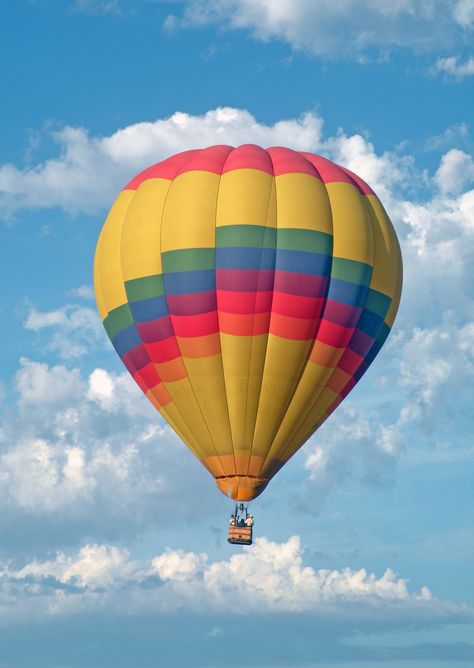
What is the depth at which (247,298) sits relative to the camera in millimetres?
52000

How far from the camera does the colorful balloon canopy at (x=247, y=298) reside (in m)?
52.2

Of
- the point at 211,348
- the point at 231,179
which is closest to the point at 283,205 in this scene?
the point at 231,179

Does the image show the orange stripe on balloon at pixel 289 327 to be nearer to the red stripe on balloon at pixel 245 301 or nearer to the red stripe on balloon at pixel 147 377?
the red stripe on balloon at pixel 245 301

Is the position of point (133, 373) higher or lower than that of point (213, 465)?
higher

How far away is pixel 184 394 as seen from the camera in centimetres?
5316

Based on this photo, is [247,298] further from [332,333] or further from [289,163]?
[289,163]

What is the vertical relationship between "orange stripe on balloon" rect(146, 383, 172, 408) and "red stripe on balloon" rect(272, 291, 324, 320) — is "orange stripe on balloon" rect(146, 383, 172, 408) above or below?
below

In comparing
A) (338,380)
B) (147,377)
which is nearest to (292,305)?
(338,380)

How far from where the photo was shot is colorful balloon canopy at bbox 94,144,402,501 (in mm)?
52156

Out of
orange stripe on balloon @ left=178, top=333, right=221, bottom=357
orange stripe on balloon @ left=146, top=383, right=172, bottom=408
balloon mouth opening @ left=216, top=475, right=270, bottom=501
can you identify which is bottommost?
balloon mouth opening @ left=216, top=475, right=270, bottom=501

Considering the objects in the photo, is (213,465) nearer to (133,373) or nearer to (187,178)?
(133,373)

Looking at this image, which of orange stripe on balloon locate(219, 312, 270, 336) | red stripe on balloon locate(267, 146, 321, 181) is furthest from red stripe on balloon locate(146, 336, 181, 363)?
red stripe on balloon locate(267, 146, 321, 181)

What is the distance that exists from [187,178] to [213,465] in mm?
9482

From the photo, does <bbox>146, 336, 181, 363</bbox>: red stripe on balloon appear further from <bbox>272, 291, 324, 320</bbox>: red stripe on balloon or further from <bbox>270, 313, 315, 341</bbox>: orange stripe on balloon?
<bbox>272, 291, 324, 320</bbox>: red stripe on balloon
